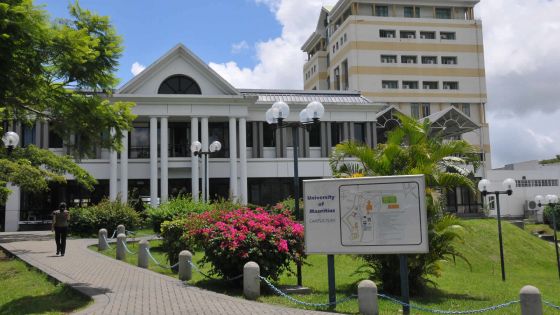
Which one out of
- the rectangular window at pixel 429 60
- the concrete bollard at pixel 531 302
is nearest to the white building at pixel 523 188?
the rectangular window at pixel 429 60

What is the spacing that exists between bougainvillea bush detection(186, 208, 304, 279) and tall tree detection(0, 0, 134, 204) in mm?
4020

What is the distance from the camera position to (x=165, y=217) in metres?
19.5

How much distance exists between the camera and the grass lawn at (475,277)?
10.8m

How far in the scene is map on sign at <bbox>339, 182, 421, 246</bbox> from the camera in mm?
9016

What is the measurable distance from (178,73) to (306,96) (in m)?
10.1

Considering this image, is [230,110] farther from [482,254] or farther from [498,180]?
[498,180]

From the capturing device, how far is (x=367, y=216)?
9.31 m

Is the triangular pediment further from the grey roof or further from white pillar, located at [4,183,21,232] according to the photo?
white pillar, located at [4,183,21,232]

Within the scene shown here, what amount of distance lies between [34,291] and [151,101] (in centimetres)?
2464

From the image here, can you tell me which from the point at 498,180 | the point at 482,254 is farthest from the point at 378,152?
the point at 498,180

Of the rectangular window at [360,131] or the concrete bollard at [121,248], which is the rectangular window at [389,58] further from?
the concrete bollard at [121,248]

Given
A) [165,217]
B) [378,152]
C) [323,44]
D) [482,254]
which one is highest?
[323,44]

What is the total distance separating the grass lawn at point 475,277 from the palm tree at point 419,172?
2.08 ft

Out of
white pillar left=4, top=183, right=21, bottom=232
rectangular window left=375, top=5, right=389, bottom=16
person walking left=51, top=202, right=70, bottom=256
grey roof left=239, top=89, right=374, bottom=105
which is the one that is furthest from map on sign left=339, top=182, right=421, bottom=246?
rectangular window left=375, top=5, right=389, bottom=16
